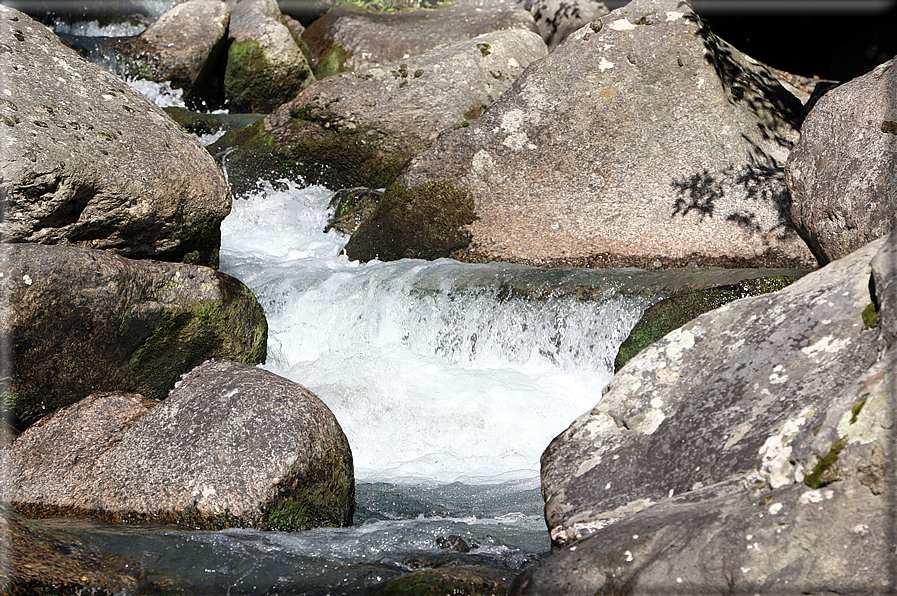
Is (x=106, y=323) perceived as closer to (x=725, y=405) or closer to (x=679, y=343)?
(x=679, y=343)

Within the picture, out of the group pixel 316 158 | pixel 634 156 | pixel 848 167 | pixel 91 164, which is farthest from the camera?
pixel 316 158

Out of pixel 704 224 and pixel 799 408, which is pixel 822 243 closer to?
pixel 704 224

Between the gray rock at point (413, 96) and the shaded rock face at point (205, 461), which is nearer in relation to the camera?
the shaded rock face at point (205, 461)

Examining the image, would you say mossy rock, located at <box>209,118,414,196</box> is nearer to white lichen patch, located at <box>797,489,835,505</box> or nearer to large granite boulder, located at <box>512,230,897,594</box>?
large granite boulder, located at <box>512,230,897,594</box>

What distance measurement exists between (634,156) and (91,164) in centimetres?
566

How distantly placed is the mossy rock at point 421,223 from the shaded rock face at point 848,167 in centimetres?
383

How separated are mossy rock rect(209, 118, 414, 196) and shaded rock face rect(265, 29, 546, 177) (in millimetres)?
57

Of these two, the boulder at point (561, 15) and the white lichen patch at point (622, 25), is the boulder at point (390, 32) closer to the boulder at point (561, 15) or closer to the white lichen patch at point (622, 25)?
the boulder at point (561, 15)

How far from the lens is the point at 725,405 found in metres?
3.04

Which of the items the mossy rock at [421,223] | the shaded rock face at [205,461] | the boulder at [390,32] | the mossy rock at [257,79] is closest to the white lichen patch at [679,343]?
the shaded rock face at [205,461]

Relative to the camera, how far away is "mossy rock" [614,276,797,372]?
623 cm

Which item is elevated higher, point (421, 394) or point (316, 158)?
point (316, 158)

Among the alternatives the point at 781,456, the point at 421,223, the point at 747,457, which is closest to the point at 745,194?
the point at 421,223

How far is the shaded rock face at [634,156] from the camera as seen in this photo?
8125 millimetres
